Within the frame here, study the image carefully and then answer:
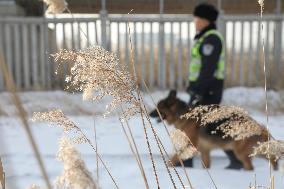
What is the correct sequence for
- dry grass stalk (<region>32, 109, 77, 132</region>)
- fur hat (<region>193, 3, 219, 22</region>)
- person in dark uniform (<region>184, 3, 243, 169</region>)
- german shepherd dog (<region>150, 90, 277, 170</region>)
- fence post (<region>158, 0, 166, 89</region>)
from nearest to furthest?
dry grass stalk (<region>32, 109, 77, 132</region>) < german shepherd dog (<region>150, 90, 277, 170</region>) < person in dark uniform (<region>184, 3, 243, 169</region>) < fur hat (<region>193, 3, 219, 22</region>) < fence post (<region>158, 0, 166, 89</region>)

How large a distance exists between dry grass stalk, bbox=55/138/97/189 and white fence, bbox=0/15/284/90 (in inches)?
380

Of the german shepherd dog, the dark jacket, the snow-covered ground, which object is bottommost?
the snow-covered ground

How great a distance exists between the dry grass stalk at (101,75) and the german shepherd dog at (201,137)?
363 centimetres

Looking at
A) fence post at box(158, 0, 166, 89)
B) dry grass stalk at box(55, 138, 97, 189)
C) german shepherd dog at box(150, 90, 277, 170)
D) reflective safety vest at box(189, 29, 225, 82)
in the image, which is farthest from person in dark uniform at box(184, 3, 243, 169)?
fence post at box(158, 0, 166, 89)

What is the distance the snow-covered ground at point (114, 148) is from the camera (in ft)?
14.0

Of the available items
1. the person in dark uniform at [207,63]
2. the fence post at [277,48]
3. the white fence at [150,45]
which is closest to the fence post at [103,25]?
the white fence at [150,45]

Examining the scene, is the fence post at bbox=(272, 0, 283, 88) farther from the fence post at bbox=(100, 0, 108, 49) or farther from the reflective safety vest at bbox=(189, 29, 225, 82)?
the reflective safety vest at bbox=(189, 29, 225, 82)

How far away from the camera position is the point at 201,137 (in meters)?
5.51

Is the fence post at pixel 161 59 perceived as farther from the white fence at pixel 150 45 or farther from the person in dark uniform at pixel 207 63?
the person in dark uniform at pixel 207 63

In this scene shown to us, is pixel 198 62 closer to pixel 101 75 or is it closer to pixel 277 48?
pixel 101 75

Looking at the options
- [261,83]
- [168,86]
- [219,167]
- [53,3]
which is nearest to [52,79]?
[168,86]

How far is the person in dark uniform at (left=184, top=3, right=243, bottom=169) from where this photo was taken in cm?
555

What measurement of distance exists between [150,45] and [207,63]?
18.2 ft

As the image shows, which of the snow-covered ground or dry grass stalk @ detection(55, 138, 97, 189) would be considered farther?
the snow-covered ground
